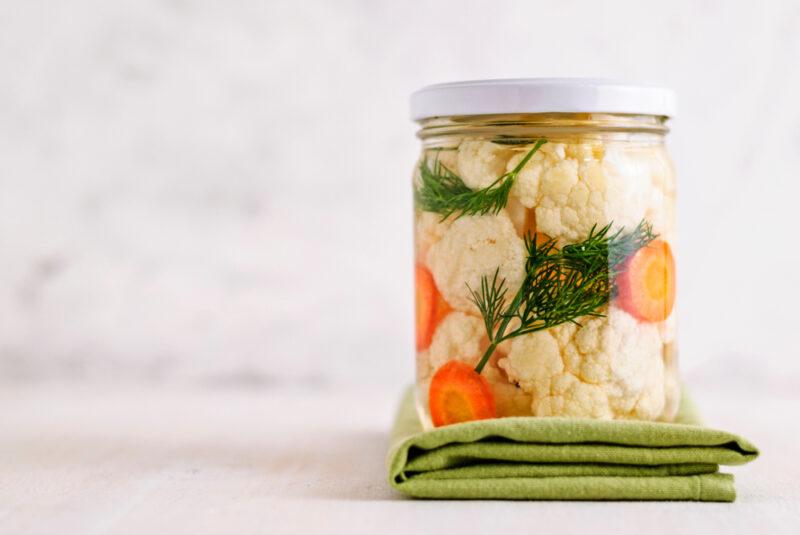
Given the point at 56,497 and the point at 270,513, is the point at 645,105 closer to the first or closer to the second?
the point at 270,513

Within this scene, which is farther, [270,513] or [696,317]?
[696,317]

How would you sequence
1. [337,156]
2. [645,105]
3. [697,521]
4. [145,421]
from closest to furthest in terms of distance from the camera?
1. [697,521]
2. [645,105]
3. [145,421]
4. [337,156]

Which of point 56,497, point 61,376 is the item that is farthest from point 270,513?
point 61,376

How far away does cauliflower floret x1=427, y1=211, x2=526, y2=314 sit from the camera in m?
1.07

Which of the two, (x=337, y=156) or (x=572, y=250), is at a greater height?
(x=337, y=156)

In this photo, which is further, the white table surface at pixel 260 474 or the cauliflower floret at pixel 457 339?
the cauliflower floret at pixel 457 339

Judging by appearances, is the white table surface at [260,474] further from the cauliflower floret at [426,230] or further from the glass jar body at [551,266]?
the cauliflower floret at [426,230]

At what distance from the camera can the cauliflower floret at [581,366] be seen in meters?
1.07

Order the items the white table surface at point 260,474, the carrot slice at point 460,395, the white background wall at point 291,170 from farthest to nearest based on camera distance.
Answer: the white background wall at point 291,170 → the carrot slice at point 460,395 → the white table surface at point 260,474

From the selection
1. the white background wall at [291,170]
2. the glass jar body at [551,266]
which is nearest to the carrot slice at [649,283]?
the glass jar body at [551,266]

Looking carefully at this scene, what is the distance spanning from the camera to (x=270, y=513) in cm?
102

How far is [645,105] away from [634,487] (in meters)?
0.38

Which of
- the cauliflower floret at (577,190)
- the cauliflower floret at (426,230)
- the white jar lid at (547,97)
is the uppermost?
the white jar lid at (547,97)

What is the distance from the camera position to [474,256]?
42.7 inches
